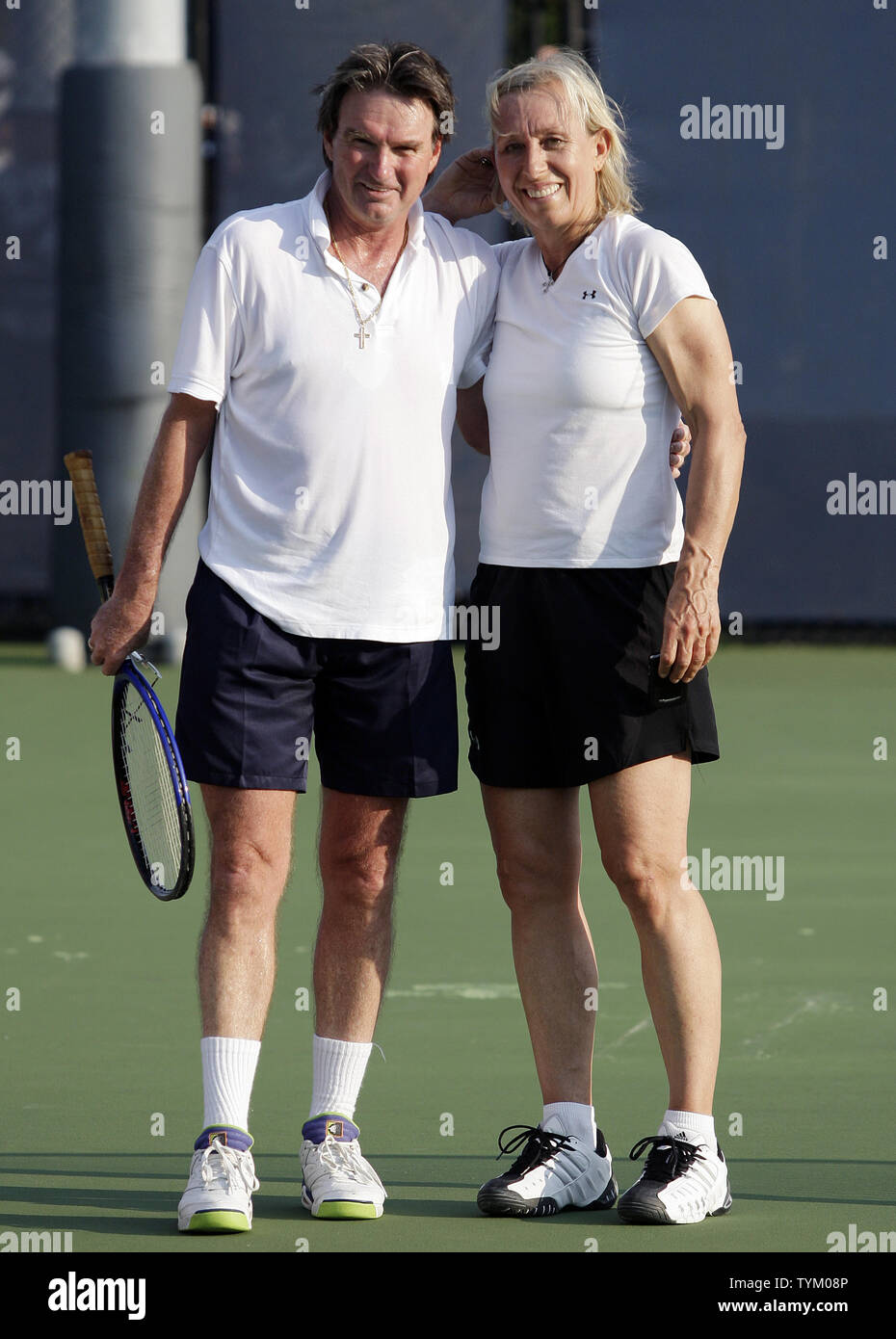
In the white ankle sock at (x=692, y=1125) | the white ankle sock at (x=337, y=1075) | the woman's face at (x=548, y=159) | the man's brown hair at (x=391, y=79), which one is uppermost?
the man's brown hair at (x=391, y=79)

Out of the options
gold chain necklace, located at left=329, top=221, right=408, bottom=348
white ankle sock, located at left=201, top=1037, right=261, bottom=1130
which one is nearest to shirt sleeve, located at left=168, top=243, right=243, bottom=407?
gold chain necklace, located at left=329, top=221, right=408, bottom=348

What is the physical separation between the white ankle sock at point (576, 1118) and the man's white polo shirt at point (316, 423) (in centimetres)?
84

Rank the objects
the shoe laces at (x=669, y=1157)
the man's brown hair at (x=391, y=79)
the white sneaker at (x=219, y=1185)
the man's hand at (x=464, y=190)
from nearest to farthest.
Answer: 1. the white sneaker at (x=219, y=1185)
2. the shoe laces at (x=669, y=1157)
3. the man's brown hair at (x=391, y=79)
4. the man's hand at (x=464, y=190)

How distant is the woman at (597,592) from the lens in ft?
11.9

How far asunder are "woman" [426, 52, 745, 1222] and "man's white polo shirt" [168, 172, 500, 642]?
135 mm

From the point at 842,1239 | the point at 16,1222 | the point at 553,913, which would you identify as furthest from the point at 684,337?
the point at 16,1222

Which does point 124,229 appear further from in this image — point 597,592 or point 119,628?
point 597,592

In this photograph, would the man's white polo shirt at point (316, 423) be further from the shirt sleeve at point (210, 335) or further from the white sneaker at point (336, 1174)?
the white sneaker at point (336, 1174)

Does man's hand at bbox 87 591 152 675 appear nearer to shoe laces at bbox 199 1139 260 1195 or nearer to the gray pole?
shoe laces at bbox 199 1139 260 1195

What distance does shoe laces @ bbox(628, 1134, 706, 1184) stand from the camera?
11.8ft

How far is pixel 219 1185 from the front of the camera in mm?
3514

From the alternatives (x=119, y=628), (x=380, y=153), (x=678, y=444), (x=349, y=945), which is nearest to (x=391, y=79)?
(x=380, y=153)

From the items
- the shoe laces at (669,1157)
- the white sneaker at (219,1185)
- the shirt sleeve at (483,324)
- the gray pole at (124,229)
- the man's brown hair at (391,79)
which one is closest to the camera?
the white sneaker at (219,1185)

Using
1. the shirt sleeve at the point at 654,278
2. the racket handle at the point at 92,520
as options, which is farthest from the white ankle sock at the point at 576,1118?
the shirt sleeve at the point at 654,278
